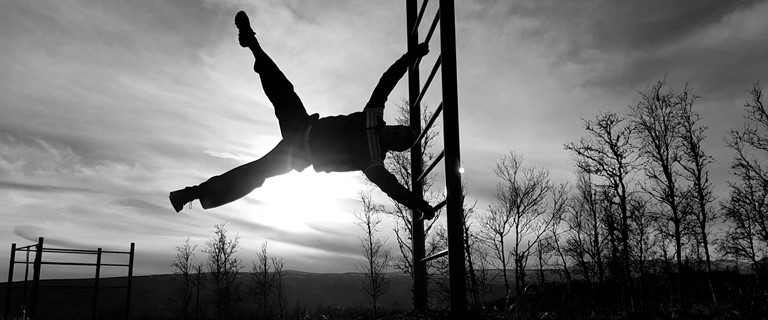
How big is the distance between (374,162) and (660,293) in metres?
36.8

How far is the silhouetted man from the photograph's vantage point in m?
3.00

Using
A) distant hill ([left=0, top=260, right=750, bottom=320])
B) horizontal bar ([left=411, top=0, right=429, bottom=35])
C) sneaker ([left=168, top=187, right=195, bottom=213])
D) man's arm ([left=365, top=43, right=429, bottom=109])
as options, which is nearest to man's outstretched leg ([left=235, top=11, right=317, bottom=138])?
man's arm ([left=365, top=43, right=429, bottom=109])

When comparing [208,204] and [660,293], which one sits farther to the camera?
[660,293]

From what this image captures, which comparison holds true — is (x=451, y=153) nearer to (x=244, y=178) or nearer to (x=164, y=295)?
(x=244, y=178)

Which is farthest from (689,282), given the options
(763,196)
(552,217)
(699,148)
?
(763,196)

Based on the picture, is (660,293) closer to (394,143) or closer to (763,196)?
(763,196)

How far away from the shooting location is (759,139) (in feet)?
71.4

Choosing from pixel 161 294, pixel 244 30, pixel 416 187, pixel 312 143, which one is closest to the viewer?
pixel 312 143

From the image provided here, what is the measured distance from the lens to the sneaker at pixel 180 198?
3.27m

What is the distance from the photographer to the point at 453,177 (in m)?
2.85

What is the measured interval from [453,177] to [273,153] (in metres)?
1.12

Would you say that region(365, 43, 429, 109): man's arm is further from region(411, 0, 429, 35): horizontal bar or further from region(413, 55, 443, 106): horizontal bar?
region(411, 0, 429, 35): horizontal bar

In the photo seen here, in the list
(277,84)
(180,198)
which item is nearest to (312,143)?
(277,84)

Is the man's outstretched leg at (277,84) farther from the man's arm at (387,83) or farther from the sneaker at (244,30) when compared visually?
the man's arm at (387,83)
